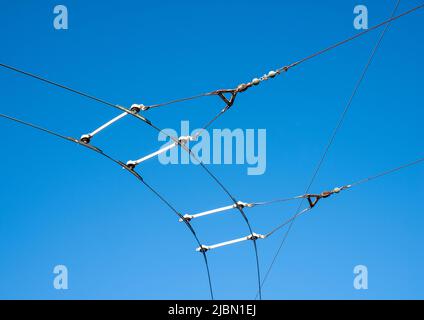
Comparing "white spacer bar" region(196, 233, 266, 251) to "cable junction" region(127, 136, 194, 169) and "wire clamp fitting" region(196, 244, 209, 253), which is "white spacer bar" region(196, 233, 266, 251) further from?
"cable junction" region(127, 136, 194, 169)

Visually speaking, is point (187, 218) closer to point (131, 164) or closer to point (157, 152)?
point (131, 164)

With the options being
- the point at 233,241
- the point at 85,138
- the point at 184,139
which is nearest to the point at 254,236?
the point at 233,241

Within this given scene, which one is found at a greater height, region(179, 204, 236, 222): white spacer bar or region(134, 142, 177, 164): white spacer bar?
region(134, 142, 177, 164): white spacer bar

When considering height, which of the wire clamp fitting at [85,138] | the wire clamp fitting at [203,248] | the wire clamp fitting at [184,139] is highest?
the wire clamp fitting at [184,139]

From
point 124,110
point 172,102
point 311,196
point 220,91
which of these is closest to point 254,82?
point 220,91

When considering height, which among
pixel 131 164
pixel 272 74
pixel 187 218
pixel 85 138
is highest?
pixel 272 74

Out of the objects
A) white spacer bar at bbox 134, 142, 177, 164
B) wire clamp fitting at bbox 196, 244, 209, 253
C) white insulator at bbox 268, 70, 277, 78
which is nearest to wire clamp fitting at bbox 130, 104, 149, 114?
white spacer bar at bbox 134, 142, 177, 164

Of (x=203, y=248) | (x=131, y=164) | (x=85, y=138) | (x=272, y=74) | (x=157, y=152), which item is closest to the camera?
(x=85, y=138)

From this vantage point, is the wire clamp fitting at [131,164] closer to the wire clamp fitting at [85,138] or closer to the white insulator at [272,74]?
the wire clamp fitting at [85,138]

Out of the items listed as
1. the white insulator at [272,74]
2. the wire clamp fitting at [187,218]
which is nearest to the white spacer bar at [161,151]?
the white insulator at [272,74]

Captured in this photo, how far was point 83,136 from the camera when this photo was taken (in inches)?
374
